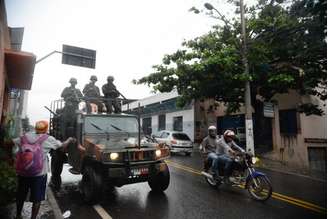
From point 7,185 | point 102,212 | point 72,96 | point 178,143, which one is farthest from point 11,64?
point 178,143

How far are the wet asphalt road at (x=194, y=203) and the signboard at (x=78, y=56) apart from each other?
7614 millimetres

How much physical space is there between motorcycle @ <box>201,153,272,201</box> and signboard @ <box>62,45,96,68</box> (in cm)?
976

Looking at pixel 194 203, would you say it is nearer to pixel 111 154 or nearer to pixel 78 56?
pixel 111 154

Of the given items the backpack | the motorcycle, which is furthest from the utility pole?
the backpack

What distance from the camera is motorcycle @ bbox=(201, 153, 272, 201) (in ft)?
20.3

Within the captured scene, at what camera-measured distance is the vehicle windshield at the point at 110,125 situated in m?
7.02

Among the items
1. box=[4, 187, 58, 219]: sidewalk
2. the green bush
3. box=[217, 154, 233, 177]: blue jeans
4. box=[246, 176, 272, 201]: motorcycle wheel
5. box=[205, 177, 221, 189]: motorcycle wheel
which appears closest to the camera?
the green bush

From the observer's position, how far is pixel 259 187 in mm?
6281

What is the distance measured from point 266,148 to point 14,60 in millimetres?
15333

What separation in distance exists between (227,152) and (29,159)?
489 cm

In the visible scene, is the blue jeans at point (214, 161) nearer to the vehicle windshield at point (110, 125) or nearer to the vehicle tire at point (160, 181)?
the vehicle tire at point (160, 181)

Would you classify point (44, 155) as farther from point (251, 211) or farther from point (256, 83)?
point (256, 83)

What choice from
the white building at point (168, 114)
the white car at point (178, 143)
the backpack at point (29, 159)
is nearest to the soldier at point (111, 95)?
the backpack at point (29, 159)

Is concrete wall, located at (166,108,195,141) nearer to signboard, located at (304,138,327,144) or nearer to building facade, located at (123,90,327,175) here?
building facade, located at (123,90,327,175)
